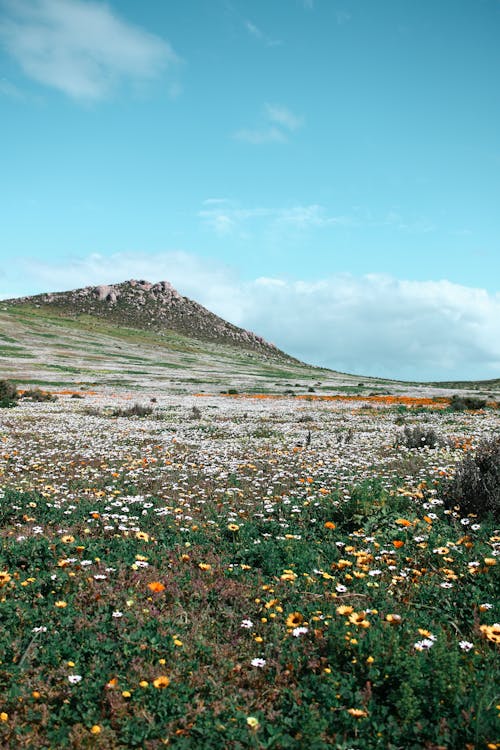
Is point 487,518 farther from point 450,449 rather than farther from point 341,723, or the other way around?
point 450,449

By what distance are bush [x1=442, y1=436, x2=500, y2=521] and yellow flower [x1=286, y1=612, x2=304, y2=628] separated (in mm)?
4647

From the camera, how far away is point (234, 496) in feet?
32.1

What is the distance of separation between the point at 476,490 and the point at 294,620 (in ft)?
16.5

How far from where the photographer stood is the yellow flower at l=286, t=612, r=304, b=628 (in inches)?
194

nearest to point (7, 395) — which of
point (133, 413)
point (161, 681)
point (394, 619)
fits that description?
point (133, 413)

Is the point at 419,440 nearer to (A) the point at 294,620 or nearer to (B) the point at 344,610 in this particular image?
(B) the point at 344,610

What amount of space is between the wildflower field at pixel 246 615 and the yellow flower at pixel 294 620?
11 mm

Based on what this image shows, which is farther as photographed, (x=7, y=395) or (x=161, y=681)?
(x=7, y=395)

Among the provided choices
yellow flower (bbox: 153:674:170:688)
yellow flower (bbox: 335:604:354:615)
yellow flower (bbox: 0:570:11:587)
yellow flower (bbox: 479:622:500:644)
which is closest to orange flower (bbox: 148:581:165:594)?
yellow flower (bbox: 153:674:170:688)

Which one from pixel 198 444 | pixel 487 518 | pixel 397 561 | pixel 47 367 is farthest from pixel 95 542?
pixel 47 367

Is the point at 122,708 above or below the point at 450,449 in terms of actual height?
below

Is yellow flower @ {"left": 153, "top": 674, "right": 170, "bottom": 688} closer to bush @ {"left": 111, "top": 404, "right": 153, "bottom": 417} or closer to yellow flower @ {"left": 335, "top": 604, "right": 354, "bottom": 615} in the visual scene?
yellow flower @ {"left": 335, "top": 604, "right": 354, "bottom": 615}

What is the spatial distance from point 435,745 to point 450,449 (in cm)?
1261

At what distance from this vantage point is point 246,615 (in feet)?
17.3
